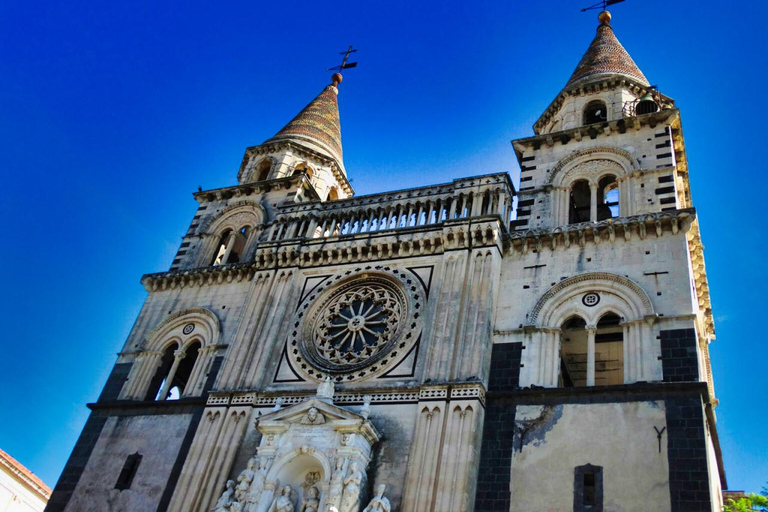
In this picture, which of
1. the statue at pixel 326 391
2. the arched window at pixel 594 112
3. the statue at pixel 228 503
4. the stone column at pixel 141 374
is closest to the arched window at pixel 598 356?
the statue at pixel 326 391

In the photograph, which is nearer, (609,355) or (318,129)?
(609,355)

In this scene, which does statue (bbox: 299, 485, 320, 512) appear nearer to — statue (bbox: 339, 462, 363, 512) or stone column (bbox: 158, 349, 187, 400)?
statue (bbox: 339, 462, 363, 512)

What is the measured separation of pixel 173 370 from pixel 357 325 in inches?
260

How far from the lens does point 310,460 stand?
59.6ft

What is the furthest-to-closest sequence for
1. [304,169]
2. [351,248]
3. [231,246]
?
[304,169], [231,246], [351,248]

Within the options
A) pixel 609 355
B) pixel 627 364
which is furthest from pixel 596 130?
pixel 627 364

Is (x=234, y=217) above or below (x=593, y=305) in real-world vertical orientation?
above

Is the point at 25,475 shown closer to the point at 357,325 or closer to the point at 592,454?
the point at 357,325

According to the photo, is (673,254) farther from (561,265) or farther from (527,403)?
(527,403)

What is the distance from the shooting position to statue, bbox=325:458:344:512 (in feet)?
54.2

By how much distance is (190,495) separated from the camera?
62.4ft

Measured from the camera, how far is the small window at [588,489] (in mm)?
15539

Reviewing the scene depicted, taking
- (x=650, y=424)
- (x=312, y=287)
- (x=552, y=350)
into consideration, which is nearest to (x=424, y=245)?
(x=312, y=287)

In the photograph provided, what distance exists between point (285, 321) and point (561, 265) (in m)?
8.42
